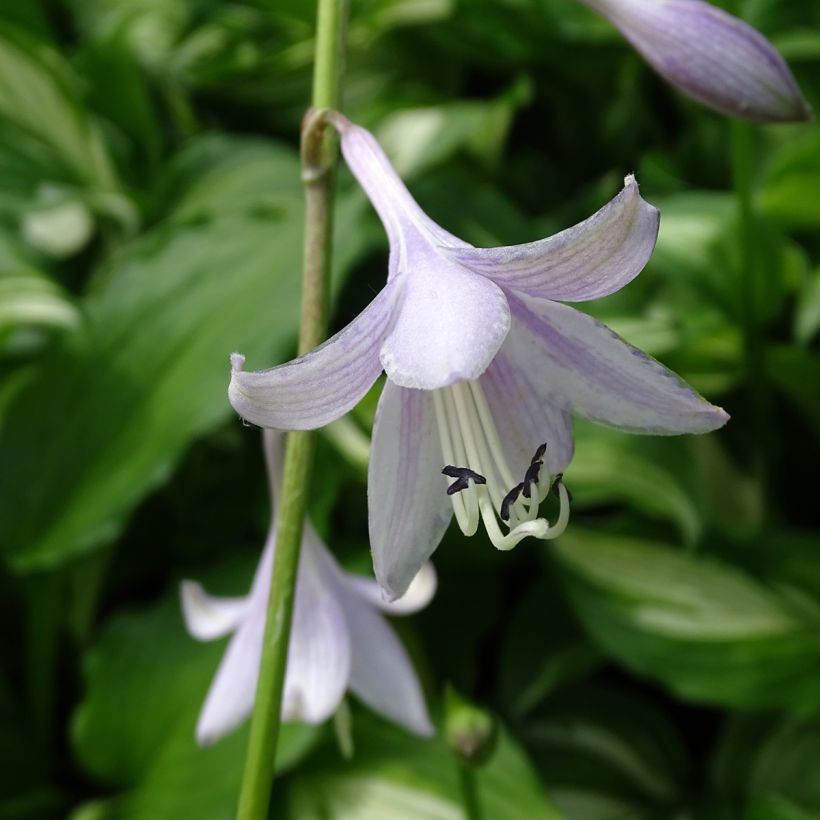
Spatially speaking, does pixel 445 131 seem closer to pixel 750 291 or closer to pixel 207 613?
pixel 750 291

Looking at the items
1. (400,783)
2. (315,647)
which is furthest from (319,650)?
(400,783)

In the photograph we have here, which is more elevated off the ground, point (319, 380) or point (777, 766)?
point (319, 380)

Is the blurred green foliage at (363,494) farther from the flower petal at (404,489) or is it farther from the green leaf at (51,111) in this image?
the flower petal at (404,489)

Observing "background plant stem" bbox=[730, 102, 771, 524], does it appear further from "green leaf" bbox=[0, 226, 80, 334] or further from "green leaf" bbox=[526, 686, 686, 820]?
"green leaf" bbox=[0, 226, 80, 334]

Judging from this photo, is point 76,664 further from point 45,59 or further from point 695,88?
point 695,88

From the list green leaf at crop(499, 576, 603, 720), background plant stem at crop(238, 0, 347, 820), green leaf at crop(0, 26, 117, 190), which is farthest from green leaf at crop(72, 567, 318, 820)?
green leaf at crop(0, 26, 117, 190)
